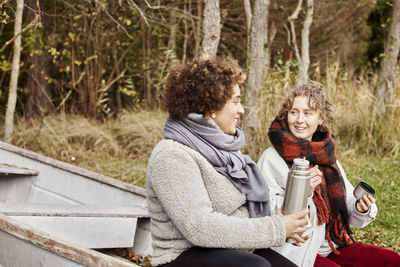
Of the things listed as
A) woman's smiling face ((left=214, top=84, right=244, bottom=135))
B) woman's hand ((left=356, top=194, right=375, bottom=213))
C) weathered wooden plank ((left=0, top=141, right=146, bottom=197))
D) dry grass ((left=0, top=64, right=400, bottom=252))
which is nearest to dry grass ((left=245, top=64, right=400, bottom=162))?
dry grass ((left=0, top=64, right=400, bottom=252))

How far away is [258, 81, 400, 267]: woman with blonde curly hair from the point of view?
2.89 metres

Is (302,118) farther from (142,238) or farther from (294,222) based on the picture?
(142,238)

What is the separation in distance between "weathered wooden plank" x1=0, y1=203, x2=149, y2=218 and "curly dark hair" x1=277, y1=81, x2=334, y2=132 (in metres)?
1.37

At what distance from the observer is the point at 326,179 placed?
3.06 m

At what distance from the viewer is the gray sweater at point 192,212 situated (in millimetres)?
2207

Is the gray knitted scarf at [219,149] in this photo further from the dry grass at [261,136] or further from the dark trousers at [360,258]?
the dry grass at [261,136]

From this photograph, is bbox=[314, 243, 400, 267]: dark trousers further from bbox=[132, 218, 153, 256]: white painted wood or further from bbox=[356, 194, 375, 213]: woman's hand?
bbox=[132, 218, 153, 256]: white painted wood

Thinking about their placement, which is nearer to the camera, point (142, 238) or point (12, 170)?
point (142, 238)

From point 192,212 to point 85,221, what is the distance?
161cm

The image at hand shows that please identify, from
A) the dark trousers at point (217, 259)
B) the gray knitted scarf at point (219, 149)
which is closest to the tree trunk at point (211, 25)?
the gray knitted scarf at point (219, 149)

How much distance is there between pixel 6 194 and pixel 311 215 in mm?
3448

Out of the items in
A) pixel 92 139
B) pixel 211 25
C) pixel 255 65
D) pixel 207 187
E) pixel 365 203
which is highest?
pixel 211 25

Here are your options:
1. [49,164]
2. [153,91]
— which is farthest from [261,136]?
[153,91]

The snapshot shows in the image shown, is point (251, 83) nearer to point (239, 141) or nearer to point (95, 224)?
point (95, 224)
